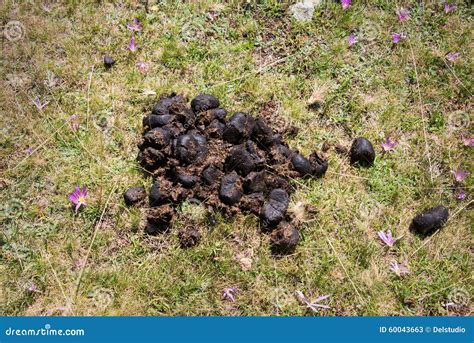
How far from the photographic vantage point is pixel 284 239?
14.3 feet

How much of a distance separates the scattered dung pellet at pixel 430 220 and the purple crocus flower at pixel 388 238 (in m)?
0.22

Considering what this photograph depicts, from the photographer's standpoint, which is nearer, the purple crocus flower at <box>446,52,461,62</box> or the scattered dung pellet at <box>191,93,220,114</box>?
the scattered dung pellet at <box>191,93,220,114</box>

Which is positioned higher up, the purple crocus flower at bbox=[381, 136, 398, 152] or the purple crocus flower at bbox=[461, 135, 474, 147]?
the purple crocus flower at bbox=[461, 135, 474, 147]

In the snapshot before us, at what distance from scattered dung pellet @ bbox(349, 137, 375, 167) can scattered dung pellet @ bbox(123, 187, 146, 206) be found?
218 centimetres

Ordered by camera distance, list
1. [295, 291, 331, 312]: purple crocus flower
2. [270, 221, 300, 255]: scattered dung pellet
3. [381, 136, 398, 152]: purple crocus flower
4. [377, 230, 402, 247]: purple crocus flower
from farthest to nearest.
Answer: [381, 136, 398, 152]: purple crocus flower → [377, 230, 402, 247]: purple crocus flower → [270, 221, 300, 255]: scattered dung pellet → [295, 291, 331, 312]: purple crocus flower

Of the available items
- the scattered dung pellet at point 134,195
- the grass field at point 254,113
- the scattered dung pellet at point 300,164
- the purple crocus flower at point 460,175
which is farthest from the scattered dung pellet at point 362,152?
the scattered dung pellet at point 134,195

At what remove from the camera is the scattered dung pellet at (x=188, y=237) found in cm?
443

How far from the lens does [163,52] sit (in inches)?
218

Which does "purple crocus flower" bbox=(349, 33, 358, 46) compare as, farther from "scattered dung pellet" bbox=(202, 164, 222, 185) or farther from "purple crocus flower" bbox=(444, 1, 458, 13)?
"scattered dung pellet" bbox=(202, 164, 222, 185)

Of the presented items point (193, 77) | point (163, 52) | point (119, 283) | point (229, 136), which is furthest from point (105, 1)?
point (119, 283)

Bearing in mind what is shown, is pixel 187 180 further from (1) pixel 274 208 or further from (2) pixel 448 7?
(2) pixel 448 7

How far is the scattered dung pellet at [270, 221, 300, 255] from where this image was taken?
438 cm

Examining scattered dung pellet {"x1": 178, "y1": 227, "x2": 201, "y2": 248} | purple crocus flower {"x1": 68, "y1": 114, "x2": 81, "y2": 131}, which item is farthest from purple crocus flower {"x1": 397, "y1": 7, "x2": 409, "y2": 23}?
purple crocus flower {"x1": 68, "y1": 114, "x2": 81, "y2": 131}

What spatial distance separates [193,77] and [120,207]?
1733mm
